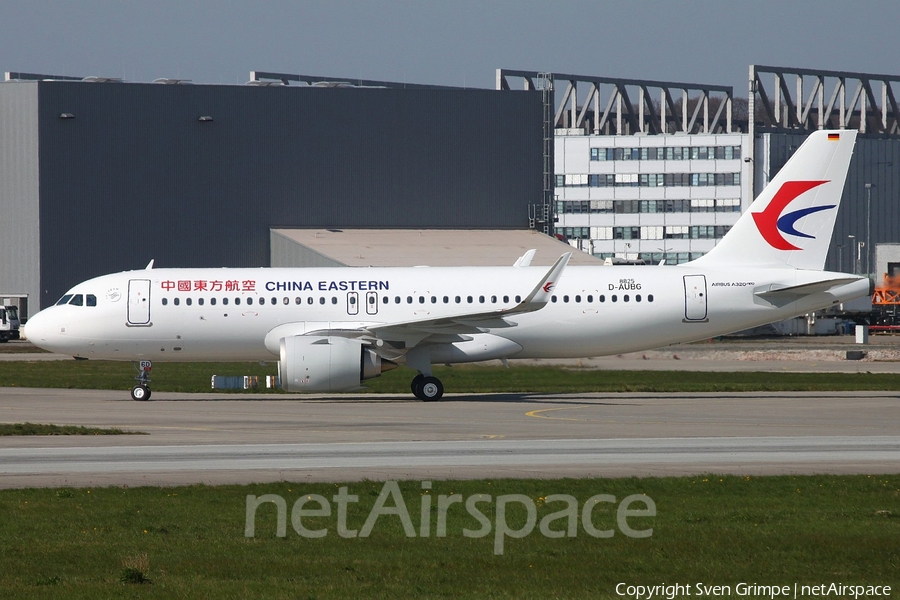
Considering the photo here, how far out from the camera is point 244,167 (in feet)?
234

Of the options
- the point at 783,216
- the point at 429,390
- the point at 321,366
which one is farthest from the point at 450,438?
the point at 783,216

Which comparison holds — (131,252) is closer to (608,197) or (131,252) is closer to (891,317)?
(891,317)

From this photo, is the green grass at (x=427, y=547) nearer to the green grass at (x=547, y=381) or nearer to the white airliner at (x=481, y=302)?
the white airliner at (x=481, y=302)

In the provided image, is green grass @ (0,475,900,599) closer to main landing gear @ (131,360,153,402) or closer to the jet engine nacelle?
the jet engine nacelle

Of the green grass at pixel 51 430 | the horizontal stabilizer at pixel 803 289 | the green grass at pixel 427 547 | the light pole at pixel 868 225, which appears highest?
the light pole at pixel 868 225

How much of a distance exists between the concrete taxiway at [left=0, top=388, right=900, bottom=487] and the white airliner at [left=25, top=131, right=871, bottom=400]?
1.59 meters

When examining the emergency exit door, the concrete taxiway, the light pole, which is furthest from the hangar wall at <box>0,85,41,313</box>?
the light pole

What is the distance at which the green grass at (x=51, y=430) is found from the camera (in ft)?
76.7

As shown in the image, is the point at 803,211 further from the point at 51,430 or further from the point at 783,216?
the point at 51,430

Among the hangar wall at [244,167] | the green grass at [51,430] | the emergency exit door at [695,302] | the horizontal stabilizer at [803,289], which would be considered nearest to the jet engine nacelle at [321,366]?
→ the green grass at [51,430]

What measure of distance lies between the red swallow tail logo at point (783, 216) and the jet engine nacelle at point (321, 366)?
12789 mm

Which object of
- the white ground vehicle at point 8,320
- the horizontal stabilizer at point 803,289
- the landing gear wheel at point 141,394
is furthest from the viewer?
the white ground vehicle at point 8,320

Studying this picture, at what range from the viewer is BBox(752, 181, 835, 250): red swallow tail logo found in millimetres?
34594

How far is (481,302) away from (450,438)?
11.5 m
